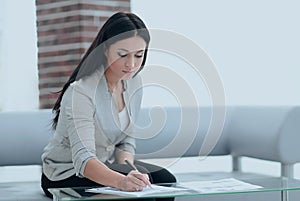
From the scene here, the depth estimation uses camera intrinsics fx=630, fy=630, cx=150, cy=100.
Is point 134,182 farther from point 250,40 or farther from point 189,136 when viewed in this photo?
point 250,40

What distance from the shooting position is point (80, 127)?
2.21 m

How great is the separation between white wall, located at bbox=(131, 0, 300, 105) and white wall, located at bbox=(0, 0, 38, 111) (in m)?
0.96

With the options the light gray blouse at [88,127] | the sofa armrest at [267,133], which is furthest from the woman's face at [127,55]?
the sofa armrest at [267,133]

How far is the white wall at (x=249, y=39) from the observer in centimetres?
388

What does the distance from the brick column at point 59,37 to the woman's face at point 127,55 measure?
4.45 feet

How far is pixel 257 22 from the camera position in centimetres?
389

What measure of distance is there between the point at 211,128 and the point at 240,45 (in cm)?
88

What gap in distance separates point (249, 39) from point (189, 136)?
103 cm

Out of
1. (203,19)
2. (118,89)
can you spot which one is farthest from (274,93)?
(118,89)

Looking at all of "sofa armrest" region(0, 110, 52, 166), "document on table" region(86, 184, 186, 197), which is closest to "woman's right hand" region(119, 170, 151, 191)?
"document on table" region(86, 184, 186, 197)

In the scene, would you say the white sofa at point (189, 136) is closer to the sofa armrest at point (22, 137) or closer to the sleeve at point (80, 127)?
the sofa armrest at point (22, 137)

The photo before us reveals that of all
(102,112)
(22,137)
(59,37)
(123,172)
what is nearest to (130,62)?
(102,112)

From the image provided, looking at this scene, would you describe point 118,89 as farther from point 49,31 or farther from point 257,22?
point 257,22

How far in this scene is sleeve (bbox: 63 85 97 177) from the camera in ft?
7.14
